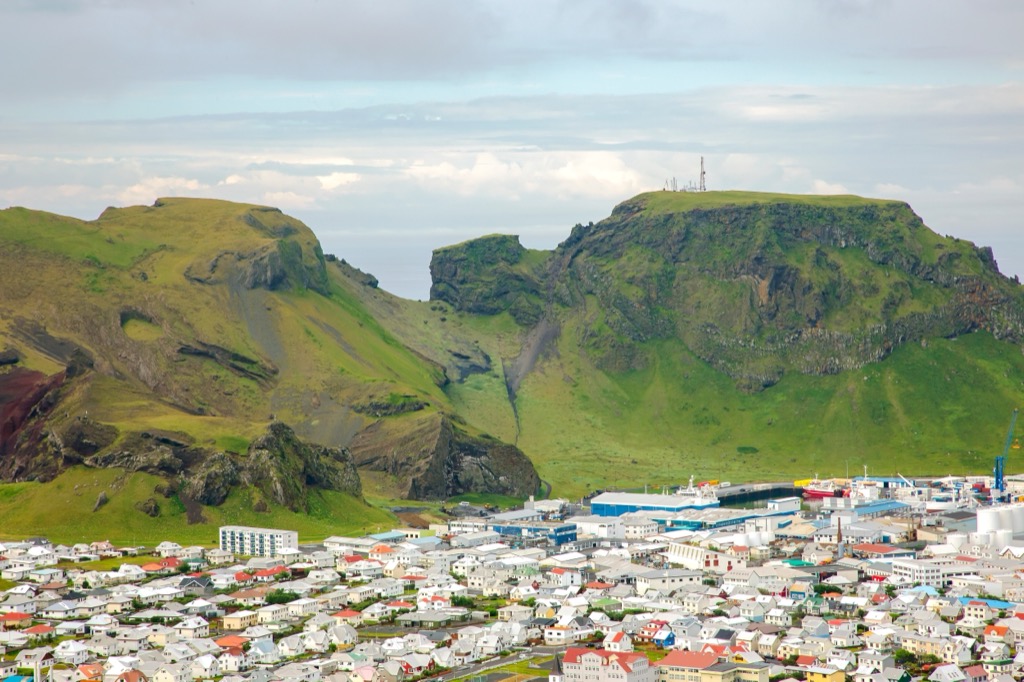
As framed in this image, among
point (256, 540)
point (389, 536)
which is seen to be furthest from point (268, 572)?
point (389, 536)

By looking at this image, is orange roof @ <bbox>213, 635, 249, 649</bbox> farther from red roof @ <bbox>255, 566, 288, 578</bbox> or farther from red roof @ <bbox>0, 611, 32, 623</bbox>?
red roof @ <bbox>255, 566, 288, 578</bbox>

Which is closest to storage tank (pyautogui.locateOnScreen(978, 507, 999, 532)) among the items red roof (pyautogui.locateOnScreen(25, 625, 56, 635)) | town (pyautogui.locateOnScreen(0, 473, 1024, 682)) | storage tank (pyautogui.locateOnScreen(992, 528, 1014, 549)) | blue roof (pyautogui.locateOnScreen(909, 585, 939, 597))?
town (pyautogui.locateOnScreen(0, 473, 1024, 682))

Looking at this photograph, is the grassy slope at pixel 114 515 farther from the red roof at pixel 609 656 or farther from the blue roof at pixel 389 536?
the red roof at pixel 609 656

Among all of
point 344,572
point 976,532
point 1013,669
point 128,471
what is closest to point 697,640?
point 1013,669

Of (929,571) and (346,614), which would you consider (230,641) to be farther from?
(929,571)

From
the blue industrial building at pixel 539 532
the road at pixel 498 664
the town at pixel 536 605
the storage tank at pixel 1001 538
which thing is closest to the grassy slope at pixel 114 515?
the town at pixel 536 605

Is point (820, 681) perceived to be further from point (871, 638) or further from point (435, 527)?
point (435, 527)
